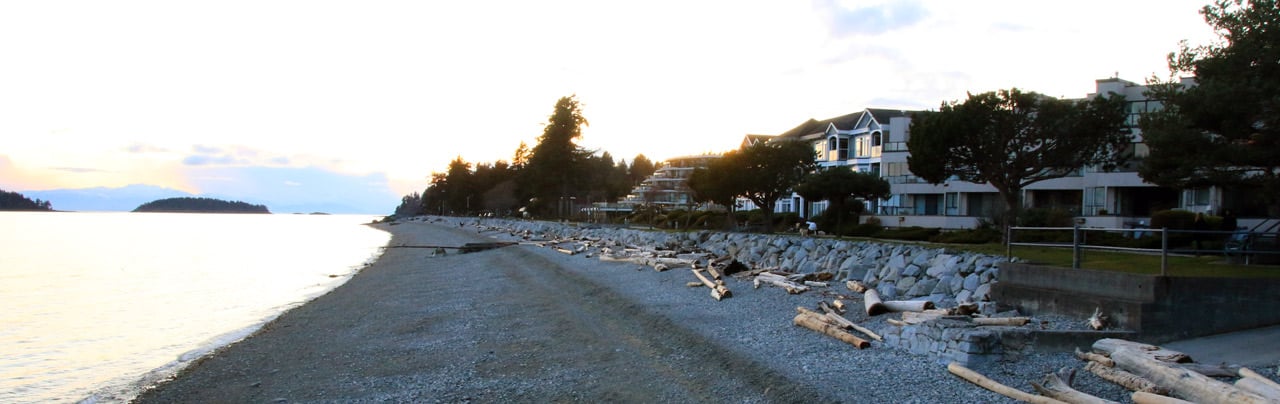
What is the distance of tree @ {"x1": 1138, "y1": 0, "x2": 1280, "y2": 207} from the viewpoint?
12.6 m

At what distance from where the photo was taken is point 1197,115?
1338 cm

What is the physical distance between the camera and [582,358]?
11.6 m

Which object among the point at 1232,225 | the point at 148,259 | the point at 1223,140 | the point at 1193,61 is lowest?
the point at 148,259

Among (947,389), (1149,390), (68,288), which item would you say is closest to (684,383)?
(947,389)

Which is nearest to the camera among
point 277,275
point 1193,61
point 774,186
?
point 1193,61

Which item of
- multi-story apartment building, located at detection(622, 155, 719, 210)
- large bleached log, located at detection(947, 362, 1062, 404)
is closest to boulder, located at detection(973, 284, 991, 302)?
large bleached log, located at detection(947, 362, 1062, 404)

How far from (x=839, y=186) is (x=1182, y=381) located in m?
26.4

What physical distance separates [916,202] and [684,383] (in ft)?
147

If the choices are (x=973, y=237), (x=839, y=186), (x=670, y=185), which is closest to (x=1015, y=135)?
(x=973, y=237)

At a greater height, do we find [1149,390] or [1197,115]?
[1197,115]

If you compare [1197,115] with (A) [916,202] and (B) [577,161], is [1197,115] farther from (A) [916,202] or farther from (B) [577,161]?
(B) [577,161]

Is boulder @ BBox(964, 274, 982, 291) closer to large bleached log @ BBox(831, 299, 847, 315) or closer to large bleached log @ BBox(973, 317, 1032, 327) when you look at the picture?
large bleached log @ BBox(831, 299, 847, 315)

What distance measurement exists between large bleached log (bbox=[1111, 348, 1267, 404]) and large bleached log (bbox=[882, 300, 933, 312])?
3.51m

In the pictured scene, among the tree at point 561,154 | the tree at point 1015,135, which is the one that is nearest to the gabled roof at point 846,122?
the tree at point 561,154
